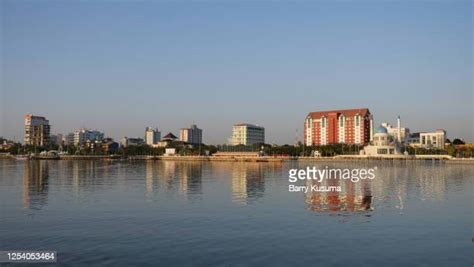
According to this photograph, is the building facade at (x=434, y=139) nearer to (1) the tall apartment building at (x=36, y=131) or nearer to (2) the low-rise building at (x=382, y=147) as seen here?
(2) the low-rise building at (x=382, y=147)

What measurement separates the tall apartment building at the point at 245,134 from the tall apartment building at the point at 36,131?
6922 cm

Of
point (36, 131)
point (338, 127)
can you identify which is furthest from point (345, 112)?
point (36, 131)

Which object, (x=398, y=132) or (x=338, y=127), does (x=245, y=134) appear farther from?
(x=398, y=132)

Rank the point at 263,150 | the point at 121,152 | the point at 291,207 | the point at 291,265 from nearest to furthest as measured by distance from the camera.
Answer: the point at 291,265 → the point at 291,207 → the point at 263,150 → the point at 121,152

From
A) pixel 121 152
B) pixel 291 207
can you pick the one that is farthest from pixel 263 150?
pixel 291 207

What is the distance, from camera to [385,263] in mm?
13297

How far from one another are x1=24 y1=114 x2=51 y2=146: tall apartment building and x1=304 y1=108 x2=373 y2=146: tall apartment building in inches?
3718

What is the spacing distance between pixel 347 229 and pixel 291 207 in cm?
611

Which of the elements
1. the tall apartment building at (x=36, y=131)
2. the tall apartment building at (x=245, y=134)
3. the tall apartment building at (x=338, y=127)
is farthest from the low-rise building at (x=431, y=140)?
the tall apartment building at (x=36, y=131)

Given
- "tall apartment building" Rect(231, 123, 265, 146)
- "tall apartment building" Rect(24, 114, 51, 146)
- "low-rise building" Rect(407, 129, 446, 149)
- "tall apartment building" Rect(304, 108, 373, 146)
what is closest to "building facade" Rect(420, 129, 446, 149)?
"low-rise building" Rect(407, 129, 446, 149)

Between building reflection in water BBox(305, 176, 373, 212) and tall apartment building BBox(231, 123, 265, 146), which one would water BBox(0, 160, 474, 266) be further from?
tall apartment building BBox(231, 123, 265, 146)

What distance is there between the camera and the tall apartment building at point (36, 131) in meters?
170

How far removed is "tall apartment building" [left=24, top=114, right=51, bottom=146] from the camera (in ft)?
557

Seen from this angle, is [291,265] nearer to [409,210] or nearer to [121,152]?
[409,210]
